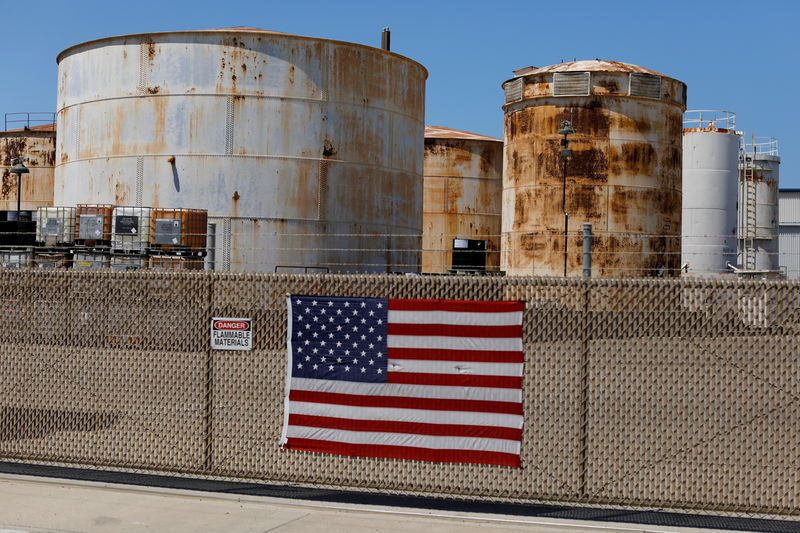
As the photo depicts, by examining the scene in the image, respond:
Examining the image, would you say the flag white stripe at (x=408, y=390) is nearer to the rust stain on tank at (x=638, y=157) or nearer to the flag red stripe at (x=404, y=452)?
the flag red stripe at (x=404, y=452)

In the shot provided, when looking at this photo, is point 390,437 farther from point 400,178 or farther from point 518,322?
point 400,178

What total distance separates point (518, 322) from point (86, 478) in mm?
4325

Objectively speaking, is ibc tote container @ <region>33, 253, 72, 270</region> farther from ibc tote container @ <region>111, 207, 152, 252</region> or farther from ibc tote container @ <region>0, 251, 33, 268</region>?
ibc tote container @ <region>111, 207, 152, 252</region>

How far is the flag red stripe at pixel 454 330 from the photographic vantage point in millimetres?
7820

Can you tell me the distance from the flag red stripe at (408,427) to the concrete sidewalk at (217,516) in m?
0.74

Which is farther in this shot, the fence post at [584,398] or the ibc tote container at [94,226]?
the ibc tote container at [94,226]

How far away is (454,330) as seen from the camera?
26.0ft

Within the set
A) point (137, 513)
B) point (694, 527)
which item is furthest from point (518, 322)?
point (137, 513)

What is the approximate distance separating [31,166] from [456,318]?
42.2m

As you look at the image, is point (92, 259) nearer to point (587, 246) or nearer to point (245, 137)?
point (245, 137)

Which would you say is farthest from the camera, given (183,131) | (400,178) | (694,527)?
(400,178)

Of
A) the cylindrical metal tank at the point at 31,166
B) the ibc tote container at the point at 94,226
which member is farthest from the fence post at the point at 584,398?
the cylindrical metal tank at the point at 31,166

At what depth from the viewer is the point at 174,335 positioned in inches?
358

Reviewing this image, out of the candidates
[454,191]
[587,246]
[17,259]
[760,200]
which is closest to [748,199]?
[760,200]
